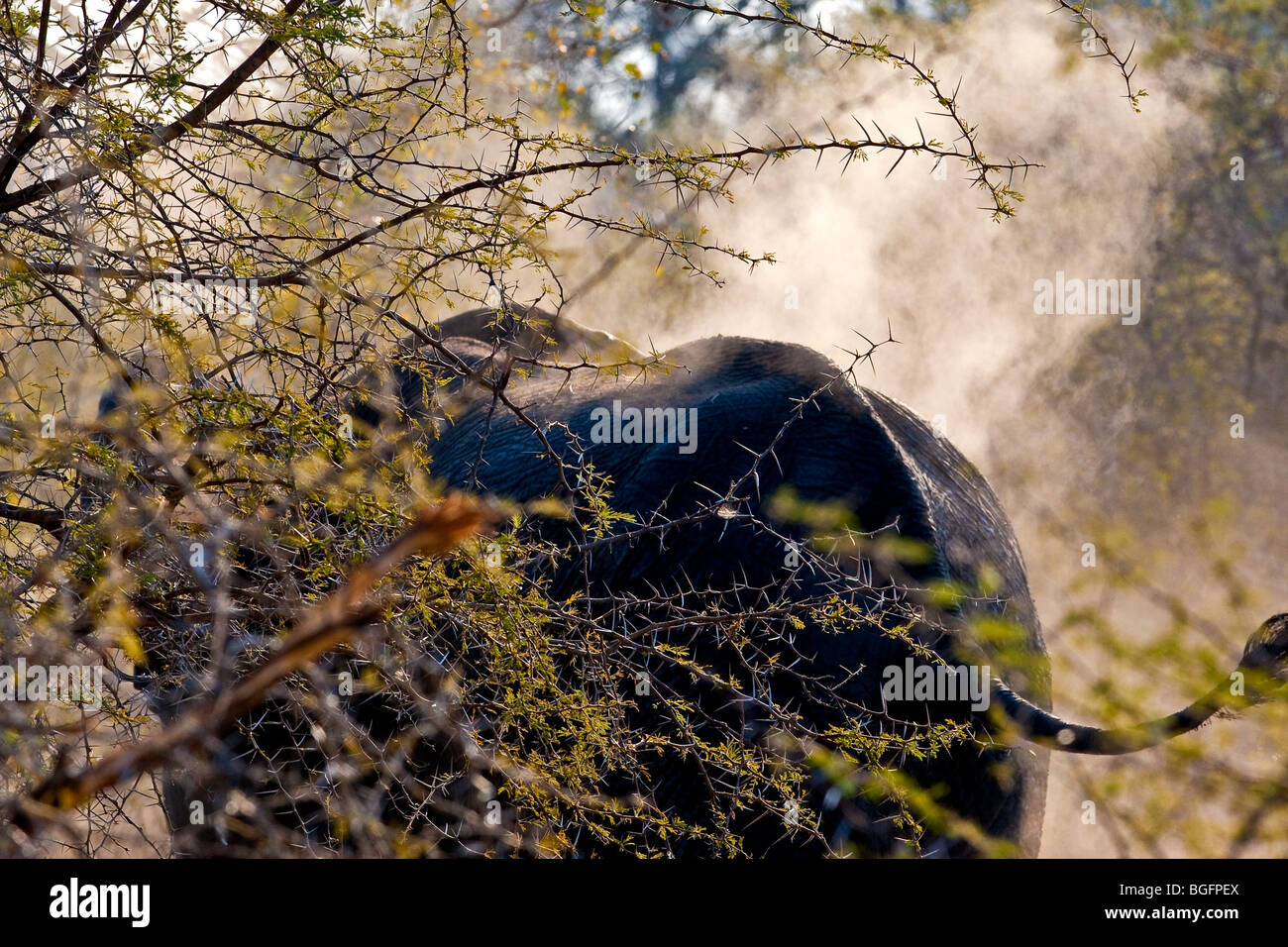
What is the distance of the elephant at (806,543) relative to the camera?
2785 mm

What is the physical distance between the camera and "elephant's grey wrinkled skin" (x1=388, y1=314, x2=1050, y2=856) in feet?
9.57

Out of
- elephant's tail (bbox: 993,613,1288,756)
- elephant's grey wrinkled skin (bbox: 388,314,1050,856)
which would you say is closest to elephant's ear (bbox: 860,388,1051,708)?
elephant's grey wrinkled skin (bbox: 388,314,1050,856)

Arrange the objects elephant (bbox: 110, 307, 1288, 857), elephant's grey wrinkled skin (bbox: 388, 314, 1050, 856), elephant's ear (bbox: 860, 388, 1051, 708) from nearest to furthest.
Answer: elephant (bbox: 110, 307, 1288, 857) < elephant's grey wrinkled skin (bbox: 388, 314, 1050, 856) < elephant's ear (bbox: 860, 388, 1051, 708)

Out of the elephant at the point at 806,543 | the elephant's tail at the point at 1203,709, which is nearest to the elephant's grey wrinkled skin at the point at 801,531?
the elephant at the point at 806,543

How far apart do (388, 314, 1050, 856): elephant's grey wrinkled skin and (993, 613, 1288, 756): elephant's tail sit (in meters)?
0.36

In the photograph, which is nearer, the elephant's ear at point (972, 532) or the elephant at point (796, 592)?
the elephant at point (796, 592)

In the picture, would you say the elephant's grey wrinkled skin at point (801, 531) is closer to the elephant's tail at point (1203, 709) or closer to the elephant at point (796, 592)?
the elephant at point (796, 592)

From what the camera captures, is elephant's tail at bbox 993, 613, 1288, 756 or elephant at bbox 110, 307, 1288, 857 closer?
elephant's tail at bbox 993, 613, 1288, 756

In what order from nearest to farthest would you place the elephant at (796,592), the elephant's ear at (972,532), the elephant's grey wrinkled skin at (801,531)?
the elephant at (796,592) < the elephant's grey wrinkled skin at (801,531) < the elephant's ear at (972,532)

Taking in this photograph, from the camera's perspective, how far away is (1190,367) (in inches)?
533

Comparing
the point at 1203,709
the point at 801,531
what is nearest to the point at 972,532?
the point at 801,531

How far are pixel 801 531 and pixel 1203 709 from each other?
1.12 meters

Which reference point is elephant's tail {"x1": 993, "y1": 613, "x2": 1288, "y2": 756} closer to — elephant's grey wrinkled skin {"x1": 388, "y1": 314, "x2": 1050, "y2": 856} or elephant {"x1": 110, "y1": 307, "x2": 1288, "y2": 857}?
elephant {"x1": 110, "y1": 307, "x2": 1288, "y2": 857}

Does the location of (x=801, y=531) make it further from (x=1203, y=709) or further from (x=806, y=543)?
(x=1203, y=709)
